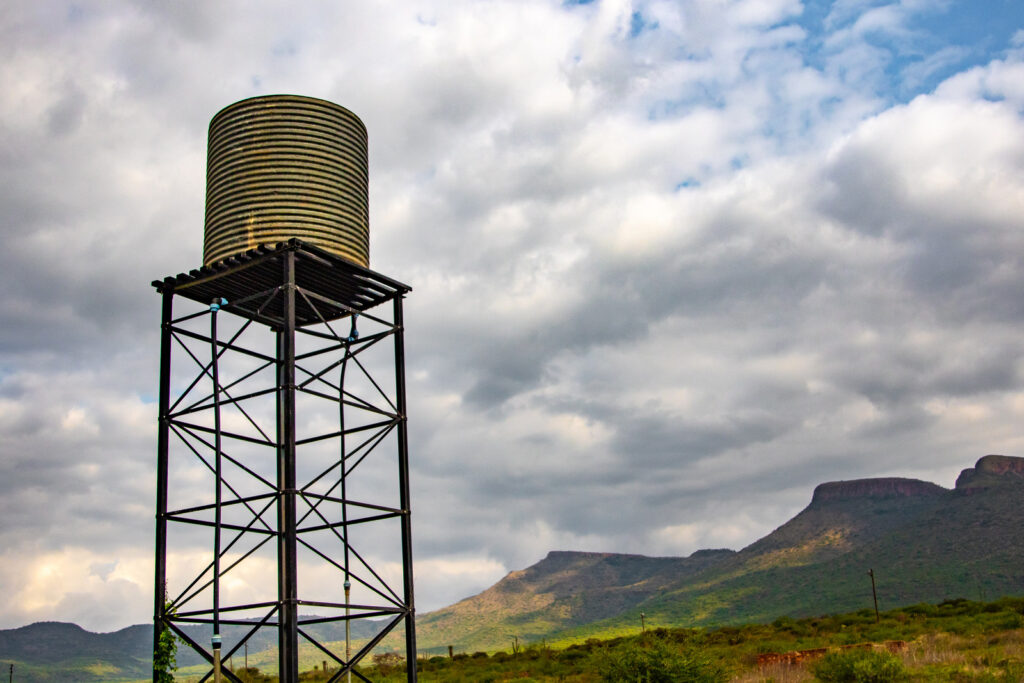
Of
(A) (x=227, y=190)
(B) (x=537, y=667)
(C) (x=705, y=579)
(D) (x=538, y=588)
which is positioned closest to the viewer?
(A) (x=227, y=190)

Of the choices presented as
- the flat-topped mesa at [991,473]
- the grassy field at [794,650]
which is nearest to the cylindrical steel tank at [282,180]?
the grassy field at [794,650]

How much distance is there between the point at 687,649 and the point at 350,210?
10592mm

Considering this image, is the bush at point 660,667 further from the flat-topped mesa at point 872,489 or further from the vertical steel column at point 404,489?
the flat-topped mesa at point 872,489

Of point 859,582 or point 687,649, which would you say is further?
point 859,582

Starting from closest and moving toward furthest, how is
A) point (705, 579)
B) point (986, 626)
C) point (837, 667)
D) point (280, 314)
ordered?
point (280, 314) < point (837, 667) < point (986, 626) < point (705, 579)

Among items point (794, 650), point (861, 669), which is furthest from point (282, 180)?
→ point (794, 650)

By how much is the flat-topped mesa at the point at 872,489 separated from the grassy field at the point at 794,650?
12446 cm

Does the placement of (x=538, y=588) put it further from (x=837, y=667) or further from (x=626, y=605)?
(x=837, y=667)

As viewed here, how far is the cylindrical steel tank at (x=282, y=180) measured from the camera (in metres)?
16.3

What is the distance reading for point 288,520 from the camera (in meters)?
14.4

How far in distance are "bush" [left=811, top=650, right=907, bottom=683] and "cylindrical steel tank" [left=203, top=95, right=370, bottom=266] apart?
1230 cm

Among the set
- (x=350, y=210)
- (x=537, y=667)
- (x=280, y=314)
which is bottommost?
(x=537, y=667)

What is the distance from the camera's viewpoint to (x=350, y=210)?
17.0m

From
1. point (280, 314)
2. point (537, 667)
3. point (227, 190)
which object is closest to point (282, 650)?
point (280, 314)
